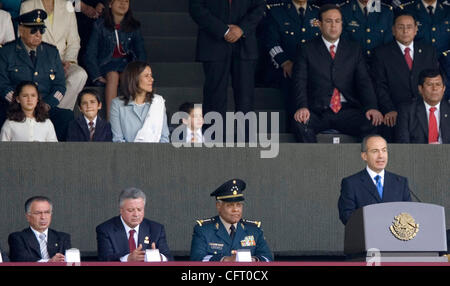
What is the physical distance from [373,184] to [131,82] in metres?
2.28

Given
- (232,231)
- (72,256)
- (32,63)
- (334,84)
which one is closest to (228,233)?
(232,231)

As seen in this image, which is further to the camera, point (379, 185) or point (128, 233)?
point (379, 185)

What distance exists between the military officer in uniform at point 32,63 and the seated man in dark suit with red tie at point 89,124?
47 cm

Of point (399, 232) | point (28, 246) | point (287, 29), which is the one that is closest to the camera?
point (399, 232)

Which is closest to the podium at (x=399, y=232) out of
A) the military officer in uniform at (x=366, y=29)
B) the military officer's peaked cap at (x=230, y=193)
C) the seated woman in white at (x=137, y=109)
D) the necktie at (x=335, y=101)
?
the military officer's peaked cap at (x=230, y=193)

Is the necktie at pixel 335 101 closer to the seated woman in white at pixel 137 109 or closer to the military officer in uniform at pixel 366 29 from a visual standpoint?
the military officer in uniform at pixel 366 29

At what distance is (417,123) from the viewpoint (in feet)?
32.4

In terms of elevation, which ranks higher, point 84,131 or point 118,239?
point 84,131

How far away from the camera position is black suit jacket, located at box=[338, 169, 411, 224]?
8023mm

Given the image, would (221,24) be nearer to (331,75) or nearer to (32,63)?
(331,75)

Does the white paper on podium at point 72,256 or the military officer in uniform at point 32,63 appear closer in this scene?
the white paper on podium at point 72,256

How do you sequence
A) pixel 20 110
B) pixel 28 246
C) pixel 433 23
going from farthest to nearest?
pixel 433 23, pixel 20 110, pixel 28 246

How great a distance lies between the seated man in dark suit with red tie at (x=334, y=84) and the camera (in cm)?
1021

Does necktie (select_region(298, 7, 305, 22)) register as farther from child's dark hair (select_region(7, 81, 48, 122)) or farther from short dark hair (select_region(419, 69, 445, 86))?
child's dark hair (select_region(7, 81, 48, 122))
